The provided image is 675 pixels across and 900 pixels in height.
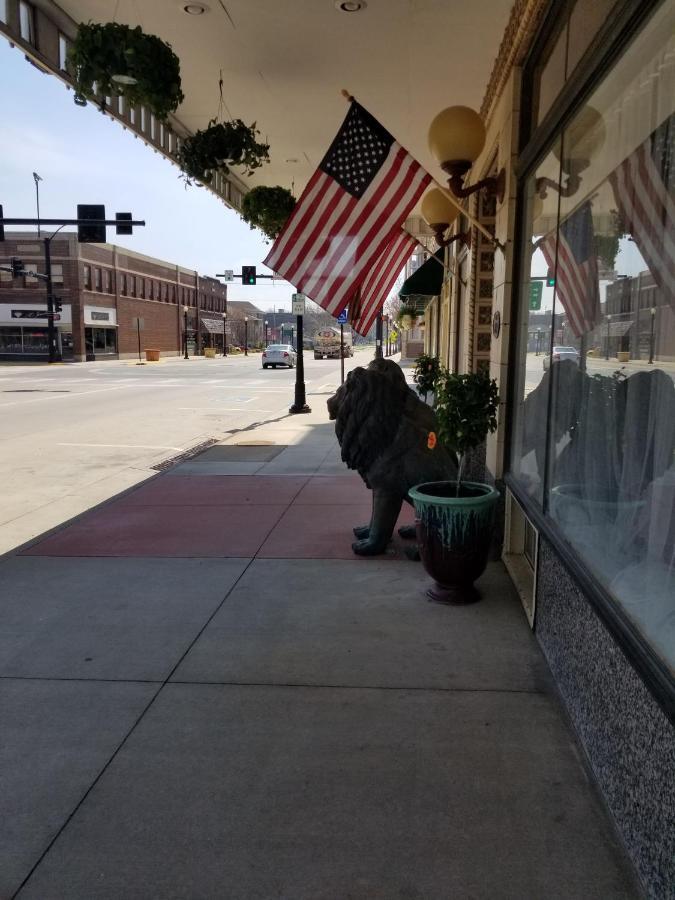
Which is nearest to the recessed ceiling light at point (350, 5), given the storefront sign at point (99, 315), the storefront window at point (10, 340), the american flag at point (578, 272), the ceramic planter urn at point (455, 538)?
the american flag at point (578, 272)

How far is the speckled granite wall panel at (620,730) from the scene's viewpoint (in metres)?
2.02

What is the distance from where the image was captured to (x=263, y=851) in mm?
2387

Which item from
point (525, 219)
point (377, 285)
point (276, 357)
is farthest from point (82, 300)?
point (525, 219)

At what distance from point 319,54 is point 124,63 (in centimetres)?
209

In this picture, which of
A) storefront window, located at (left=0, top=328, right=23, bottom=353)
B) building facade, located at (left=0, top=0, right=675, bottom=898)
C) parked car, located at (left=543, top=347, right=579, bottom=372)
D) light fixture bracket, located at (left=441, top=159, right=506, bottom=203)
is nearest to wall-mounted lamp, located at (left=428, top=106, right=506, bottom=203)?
light fixture bracket, located at (left=441, top=159, right=506, bottom=203)

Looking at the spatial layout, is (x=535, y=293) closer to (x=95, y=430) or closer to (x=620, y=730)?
(x=620, y=730)

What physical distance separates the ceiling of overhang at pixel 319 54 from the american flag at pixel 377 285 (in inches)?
60.5

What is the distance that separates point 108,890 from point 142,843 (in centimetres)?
22

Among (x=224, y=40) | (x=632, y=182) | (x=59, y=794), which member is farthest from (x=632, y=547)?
(x=224, y=40)

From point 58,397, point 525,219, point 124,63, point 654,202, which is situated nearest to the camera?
point 654,202

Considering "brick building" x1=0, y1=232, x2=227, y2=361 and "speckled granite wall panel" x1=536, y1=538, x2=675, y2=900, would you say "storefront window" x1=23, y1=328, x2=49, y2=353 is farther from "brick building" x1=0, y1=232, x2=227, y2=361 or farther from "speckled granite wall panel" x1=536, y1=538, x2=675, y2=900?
"speckled granite wall panel" x1=536, y1=538, x2=675, y2=900

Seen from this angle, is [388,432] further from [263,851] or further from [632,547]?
[263,851]

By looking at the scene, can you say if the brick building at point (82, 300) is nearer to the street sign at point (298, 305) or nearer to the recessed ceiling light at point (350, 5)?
the street sign at point (298, 305)

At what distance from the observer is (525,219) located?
196 inches
